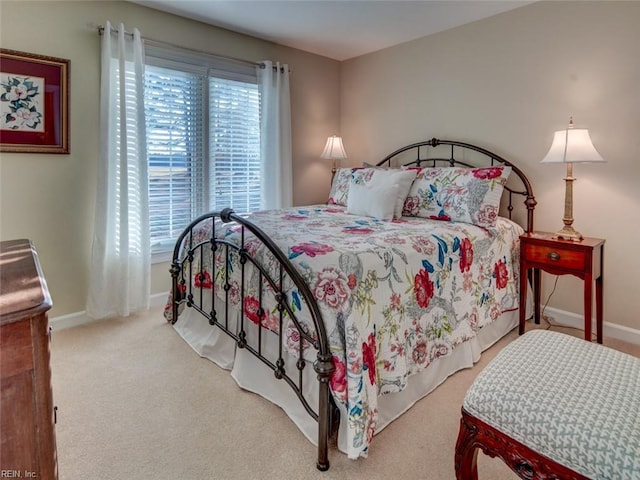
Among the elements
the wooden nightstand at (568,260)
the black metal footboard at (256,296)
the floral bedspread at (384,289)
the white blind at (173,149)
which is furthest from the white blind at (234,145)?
the wooden nightstand at (568,260)

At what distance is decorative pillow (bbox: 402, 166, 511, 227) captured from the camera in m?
2.56

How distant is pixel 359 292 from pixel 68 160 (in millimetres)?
2371

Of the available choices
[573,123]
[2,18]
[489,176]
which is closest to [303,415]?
[489,176]

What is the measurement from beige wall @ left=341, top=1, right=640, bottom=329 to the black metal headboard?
0.24 feet

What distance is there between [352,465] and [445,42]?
336 cm

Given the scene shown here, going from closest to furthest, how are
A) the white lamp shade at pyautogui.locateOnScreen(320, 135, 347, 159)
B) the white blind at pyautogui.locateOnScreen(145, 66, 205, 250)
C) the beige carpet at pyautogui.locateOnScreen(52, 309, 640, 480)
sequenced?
the beige carpet at pyautogui.locateOnScreen(52, 309, 640, 480)
the white blind at pyautogui.locateOnScreen(145, 66, 205, 250)
the white lamp shade at pyautogui.locateOnScreen(320, 135, 347, 159)

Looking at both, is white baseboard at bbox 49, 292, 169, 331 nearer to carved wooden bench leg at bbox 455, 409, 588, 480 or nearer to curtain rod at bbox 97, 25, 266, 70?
curtain rod at bbox 97, 25, 266, 70

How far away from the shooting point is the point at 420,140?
3592 millimetres

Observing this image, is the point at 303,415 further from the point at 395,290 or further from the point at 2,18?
the point at 2,18

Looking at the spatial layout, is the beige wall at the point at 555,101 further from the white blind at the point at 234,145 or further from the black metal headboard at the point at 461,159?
the white blind at the point at 234,145

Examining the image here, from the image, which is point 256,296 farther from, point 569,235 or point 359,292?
point 569,235

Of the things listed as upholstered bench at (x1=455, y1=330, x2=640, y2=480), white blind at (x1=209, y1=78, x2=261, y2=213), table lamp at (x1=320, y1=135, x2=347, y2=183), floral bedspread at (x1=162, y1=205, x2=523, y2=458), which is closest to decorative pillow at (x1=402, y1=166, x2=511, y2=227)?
floral bedspread at (x1=162, y1=205, x2=523, y2=458)

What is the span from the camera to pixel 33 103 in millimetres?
2490

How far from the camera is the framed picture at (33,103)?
2393 mm
